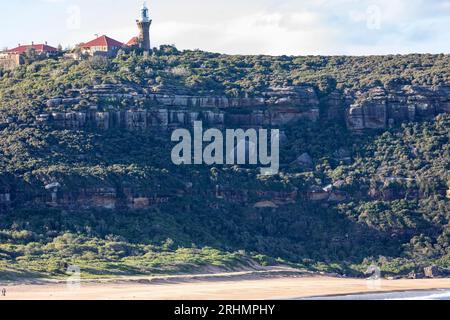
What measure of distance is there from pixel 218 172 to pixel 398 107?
45.9ft


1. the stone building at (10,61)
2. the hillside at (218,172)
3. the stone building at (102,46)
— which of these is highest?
the stone building at (102,46)

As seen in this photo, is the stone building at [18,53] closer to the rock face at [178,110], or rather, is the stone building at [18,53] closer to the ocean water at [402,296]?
the rock face at [178,110]

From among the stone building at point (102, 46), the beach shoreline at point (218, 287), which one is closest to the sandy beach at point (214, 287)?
the beach shoreline at point (218, 287)

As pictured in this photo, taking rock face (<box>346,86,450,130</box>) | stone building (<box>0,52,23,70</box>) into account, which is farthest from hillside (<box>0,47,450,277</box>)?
stone building (<box>0,52,23,70</box>)

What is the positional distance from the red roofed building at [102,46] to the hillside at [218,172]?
154cm

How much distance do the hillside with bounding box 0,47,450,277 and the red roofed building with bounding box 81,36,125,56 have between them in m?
1.54

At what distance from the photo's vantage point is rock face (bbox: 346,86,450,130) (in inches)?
4190

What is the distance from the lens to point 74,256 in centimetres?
8581

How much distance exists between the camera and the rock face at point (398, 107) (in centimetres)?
10643

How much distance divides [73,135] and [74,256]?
1527 centimetres

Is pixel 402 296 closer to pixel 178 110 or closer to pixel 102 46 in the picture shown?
pixel 178 110

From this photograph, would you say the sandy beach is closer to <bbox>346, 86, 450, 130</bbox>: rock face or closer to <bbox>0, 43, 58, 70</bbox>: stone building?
<bbox>346, 86, 450, 130</bbox>: rock face

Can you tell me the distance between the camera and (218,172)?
100m

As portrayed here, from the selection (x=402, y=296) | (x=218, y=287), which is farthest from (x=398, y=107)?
(x=218, y=287)
